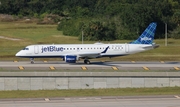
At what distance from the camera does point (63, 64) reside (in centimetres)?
6106

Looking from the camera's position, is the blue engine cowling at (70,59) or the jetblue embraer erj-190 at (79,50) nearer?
the blue engine cowling at (70,59)

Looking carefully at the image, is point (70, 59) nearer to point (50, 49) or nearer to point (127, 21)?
point (50, 49)

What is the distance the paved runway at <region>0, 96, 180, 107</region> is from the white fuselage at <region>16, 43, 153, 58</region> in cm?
2054

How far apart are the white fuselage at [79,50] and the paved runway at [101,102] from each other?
2054 centimetres

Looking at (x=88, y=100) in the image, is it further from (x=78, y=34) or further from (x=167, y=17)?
(x=167, y=17)

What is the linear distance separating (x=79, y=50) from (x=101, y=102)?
23166 mm

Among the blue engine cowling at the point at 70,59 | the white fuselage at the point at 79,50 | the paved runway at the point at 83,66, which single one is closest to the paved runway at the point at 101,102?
the paved runway at the point at 83,66

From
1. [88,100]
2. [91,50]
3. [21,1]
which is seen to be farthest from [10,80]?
[21,1]

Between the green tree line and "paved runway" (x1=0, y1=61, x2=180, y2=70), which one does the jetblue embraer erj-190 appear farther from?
the green tree line

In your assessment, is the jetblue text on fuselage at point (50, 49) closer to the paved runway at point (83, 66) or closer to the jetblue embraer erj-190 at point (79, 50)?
the jetblue embraer erj-190 at point (79, 50)

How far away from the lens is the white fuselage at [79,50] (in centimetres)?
6253

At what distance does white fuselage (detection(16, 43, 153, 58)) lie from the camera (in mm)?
62531

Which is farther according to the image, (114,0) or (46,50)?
(114,0)

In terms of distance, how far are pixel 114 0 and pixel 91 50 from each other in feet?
330
